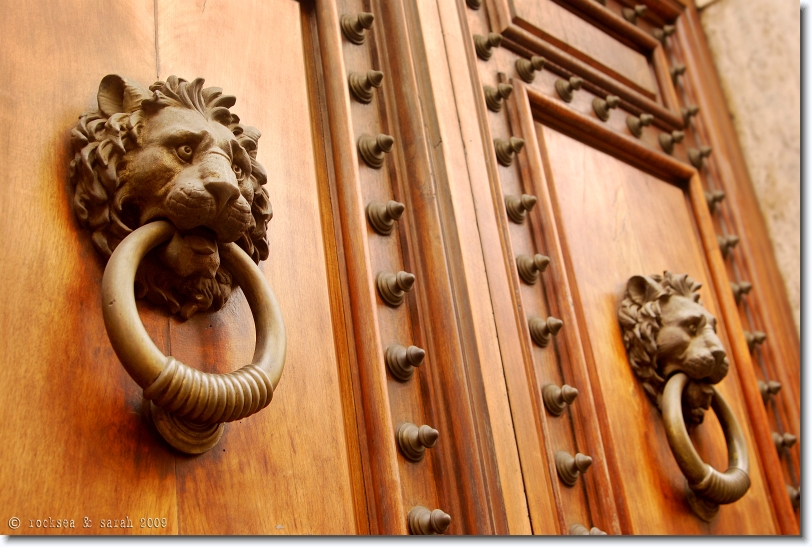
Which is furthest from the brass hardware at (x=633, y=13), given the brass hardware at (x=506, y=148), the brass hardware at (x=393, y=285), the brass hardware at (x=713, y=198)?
the brass hardware at (x=393, y=285)

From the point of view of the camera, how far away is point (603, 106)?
1352mm

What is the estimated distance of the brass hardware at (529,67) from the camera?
1.25m

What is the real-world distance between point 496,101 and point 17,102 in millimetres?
647

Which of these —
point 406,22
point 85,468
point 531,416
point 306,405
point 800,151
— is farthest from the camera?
point 800,151

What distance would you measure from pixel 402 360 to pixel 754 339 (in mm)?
786

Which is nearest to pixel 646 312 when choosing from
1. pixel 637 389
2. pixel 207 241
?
pixel 637 389

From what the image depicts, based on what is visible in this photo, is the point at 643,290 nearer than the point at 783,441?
Yes

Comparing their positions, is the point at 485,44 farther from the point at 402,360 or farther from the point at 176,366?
the point at 176,366

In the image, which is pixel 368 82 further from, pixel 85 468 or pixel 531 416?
pixel 85 468

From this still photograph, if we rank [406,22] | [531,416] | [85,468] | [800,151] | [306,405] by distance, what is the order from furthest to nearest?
[800,151], [406,22], [531,416], [306,405], [85,468]

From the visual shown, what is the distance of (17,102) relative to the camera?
714 millimetres

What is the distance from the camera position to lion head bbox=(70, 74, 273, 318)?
0.68 meters

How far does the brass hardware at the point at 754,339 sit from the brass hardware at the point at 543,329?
1.71 feet

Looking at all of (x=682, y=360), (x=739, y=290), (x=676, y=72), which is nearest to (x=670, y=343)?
(x=682, y=360)
